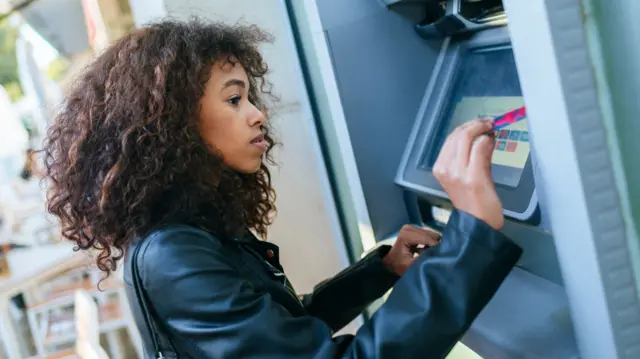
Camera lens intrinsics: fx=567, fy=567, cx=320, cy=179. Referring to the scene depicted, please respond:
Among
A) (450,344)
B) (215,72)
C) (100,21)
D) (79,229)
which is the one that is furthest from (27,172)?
(450,344)

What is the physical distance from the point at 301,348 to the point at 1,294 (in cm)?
187

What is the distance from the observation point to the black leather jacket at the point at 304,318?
2.54 ft

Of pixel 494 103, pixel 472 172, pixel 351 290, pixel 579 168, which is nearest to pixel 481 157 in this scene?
pixel 472 172

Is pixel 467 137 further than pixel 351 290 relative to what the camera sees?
No

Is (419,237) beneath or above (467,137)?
beneath

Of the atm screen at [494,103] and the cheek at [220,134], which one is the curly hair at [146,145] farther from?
the atm screen at [494,103]

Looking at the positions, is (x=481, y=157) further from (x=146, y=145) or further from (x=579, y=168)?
(x=146, y=145)

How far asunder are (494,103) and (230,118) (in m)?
0.52

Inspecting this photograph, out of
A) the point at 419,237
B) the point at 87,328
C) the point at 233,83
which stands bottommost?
the point at 87,328

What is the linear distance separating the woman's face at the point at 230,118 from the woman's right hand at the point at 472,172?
0.36 meters

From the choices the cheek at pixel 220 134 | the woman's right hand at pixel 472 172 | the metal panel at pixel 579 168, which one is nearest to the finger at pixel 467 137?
the woman's right hand at pixel 472 172

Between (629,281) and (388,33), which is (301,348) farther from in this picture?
(388,33)

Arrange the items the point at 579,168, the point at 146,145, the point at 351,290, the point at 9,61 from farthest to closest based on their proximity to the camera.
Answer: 1. the point at 9,61
2. the point at 351,290
3. the point at 146,145
4. the point at 579,168

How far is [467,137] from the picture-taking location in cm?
84
